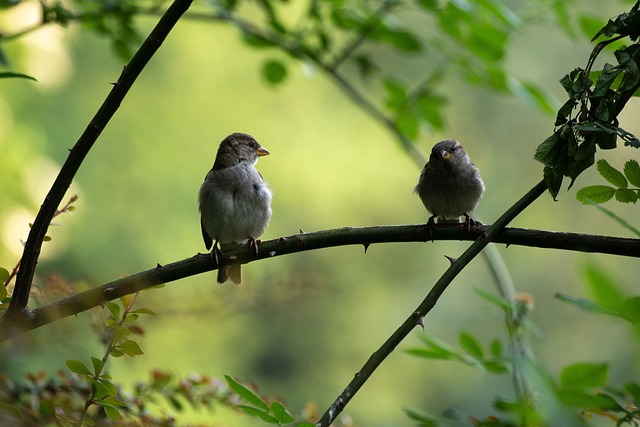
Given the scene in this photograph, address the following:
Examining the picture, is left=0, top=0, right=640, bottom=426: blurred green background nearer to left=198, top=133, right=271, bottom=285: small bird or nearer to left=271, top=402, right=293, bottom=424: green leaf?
left=198, top=133, right=271, bottom=285: small bird

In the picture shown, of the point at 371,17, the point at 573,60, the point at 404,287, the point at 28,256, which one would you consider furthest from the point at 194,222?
the point at 28,256

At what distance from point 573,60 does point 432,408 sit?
19.2ft

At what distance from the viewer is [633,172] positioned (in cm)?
133

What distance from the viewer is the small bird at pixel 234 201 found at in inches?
150

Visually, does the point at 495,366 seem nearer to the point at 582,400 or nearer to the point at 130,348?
the point at 130,348

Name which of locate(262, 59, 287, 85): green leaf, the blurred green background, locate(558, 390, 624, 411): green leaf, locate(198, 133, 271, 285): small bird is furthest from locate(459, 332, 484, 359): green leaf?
the blurred green background

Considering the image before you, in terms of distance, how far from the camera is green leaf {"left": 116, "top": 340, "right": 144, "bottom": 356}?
1.47 m

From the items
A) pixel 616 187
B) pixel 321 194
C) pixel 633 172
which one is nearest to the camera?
pixel 633 172

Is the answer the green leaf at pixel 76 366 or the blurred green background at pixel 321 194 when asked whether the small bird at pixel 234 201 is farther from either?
the blurred green background at pixel 321 194

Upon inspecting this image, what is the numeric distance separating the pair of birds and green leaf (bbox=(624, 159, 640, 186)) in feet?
7.80

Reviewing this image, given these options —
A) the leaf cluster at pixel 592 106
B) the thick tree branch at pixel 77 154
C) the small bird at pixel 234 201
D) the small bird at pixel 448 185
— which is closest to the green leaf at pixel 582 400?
the leaf cluster at pixel 592 106

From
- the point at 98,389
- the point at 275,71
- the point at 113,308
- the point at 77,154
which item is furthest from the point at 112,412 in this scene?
the point at 275,71

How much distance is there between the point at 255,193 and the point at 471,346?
2.33 m

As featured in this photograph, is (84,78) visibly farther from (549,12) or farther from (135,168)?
(549,12)
